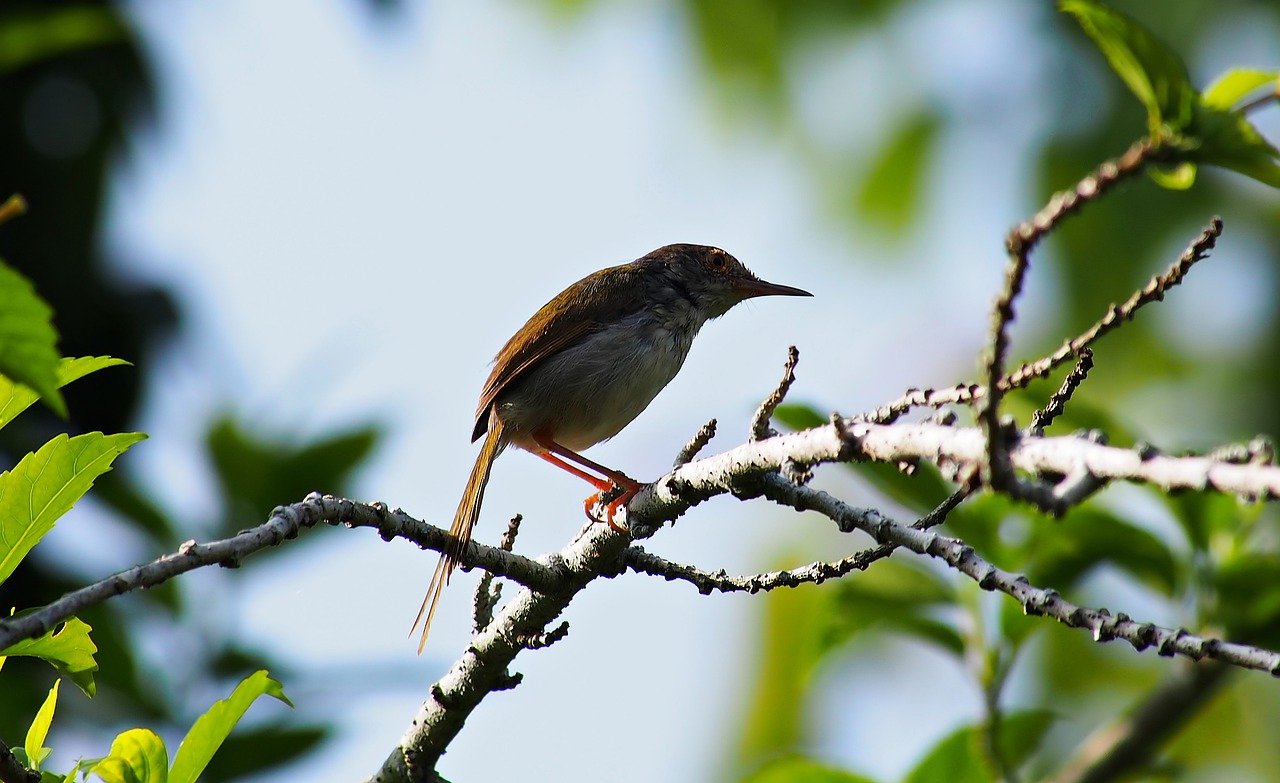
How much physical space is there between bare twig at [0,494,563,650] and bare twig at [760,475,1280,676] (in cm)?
79

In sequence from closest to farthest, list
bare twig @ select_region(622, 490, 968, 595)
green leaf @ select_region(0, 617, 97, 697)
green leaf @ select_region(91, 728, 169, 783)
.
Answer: green leaf @ select_region(0, 617, 97, 697) → green leaf @ select_region(91, 728, 169, 783) → bare twig @ select_region(622, 490, 968, 595)

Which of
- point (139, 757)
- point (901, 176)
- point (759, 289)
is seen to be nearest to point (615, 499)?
point (139, 757)

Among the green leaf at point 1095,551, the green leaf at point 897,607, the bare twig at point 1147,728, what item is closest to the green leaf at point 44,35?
the green leaf at point 897,607

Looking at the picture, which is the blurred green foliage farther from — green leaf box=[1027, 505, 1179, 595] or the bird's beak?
the bird's beak

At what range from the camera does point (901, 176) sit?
16609 millimetres

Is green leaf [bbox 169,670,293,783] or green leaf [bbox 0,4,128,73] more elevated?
green leaf [bbox 0,4,128,73]

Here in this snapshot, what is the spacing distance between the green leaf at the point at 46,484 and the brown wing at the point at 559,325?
344 centimetres

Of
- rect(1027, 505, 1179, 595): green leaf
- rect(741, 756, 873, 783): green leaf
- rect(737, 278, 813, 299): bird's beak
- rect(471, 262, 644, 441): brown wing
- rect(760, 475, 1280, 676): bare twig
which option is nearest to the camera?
rect(760, 475, 1280, 676): bare twig

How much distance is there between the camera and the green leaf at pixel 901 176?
54.0 feet

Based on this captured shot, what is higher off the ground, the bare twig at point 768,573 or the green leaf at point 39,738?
the bare twig at point 768,573

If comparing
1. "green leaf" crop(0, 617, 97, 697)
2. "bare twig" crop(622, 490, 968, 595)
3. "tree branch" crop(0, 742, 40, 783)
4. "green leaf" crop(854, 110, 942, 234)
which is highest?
"green leaf" crop(854, 110, 942, 234)

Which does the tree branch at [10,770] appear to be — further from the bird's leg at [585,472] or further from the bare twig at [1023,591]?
the bird's leg at [585,472]

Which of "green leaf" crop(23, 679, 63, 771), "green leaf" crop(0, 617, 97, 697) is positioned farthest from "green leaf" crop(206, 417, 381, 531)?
"green leaf" crop(0, 617, 97, 697)

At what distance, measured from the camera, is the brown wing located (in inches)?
235
